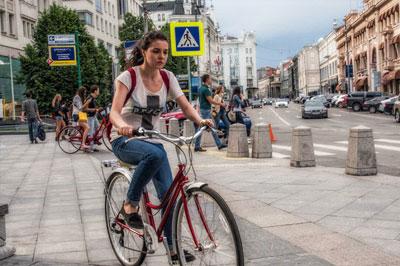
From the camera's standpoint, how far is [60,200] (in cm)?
797

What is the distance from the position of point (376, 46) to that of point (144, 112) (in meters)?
69.5

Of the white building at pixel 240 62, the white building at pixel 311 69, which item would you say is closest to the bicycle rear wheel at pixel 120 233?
the white building at pixel 311 69

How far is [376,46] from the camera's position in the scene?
227 feet

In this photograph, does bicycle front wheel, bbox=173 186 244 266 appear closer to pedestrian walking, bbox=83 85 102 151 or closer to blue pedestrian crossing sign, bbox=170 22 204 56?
blue pedestrian crossing sign, bbox=170 22 204 56

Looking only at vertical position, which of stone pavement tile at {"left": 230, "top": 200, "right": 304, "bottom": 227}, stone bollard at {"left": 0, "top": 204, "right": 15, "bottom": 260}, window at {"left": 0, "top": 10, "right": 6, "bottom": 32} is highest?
window at {"left": 0, "top": 10, "right": 6, "bottom": 32}

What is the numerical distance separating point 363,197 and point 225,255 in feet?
13.9

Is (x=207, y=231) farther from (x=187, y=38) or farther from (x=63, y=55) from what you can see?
(x=63, y=55)

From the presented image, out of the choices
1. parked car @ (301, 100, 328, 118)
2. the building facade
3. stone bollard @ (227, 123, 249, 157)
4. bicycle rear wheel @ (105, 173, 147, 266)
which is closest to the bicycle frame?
bicycle rear wheel @ (105, 173, 147, 266)

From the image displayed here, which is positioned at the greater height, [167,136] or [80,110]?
[80,110]

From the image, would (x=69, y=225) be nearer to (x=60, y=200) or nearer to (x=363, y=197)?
(x=60, y=200)

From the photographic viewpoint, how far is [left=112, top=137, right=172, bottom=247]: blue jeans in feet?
13.0

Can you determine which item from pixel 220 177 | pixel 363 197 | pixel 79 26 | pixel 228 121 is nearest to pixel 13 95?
pixel 79 26

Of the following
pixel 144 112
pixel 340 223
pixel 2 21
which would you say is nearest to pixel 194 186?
pixel 144 112

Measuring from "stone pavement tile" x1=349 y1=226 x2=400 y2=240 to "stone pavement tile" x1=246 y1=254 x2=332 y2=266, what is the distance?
35.4 inches
